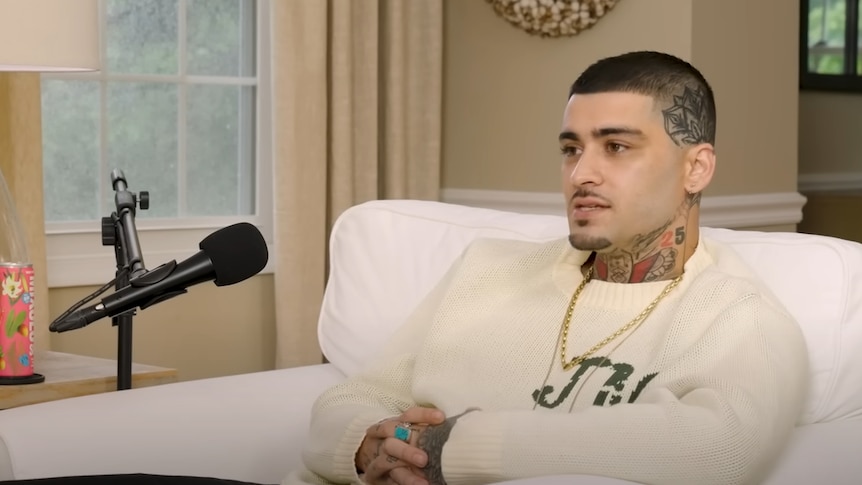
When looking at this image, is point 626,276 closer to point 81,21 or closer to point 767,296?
point 767,296

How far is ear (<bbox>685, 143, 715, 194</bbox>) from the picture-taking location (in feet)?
6.13

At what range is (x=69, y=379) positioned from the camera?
2330 mm

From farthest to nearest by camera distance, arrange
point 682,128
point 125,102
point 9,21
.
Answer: point 125,102, point 9,21, point 682,128

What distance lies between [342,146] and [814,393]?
2.04m

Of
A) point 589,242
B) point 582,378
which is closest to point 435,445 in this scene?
point 582,378

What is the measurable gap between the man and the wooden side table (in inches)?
24.1

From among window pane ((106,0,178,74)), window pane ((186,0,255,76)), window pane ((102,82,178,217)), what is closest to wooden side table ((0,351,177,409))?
window pane ((102,82,178,217))

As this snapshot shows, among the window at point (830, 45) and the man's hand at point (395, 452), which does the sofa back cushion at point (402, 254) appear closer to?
the man's hand at point (395, 452)

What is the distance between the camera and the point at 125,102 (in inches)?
135

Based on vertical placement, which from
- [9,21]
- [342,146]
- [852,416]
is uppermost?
[9,21]

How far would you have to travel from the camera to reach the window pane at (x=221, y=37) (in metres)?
3.55

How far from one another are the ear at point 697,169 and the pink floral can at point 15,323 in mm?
1200

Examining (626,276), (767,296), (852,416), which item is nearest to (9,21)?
(626,276)

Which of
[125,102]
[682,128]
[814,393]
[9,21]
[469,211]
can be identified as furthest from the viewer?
[125,102]
